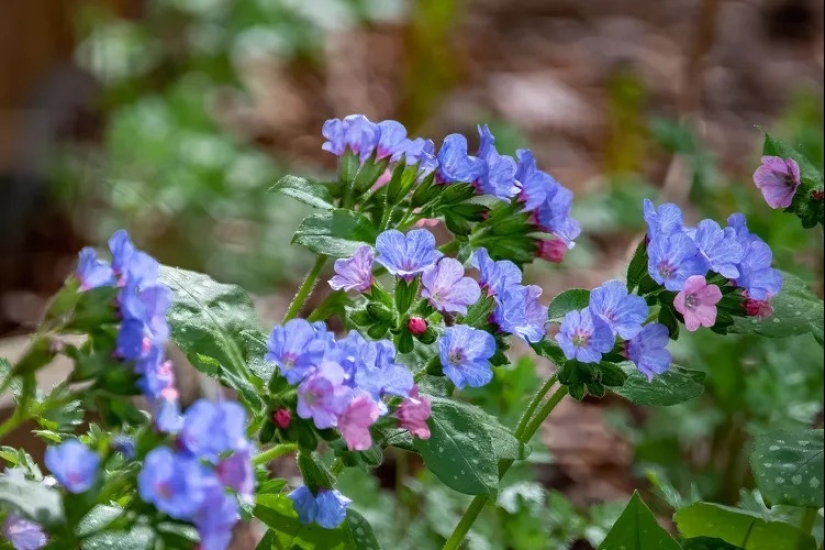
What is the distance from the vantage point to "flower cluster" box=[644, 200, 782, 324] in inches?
35.4

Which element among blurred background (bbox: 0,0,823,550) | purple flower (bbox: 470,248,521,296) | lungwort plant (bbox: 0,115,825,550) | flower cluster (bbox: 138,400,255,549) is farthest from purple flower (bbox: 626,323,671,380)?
flower cluster (bbox: 138,400,255,549)

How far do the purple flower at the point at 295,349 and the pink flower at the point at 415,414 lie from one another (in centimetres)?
8

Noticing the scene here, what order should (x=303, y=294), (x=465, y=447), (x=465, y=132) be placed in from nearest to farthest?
(x=465, y=447) < (x=303, y=294) < (x=465, y=132)

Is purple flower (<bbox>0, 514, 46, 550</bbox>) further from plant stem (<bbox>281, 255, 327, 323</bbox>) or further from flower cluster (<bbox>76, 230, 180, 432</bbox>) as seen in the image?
plant stem (<bbox>281, 255, 327, 323</bbox>)

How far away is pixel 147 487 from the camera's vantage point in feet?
2.21

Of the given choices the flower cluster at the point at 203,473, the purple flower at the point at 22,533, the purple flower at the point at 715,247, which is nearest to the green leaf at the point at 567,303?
the purple flower at the point at 715,247

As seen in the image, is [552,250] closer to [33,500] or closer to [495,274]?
[495,274]

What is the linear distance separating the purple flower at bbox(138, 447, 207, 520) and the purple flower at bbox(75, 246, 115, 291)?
0.49 feet

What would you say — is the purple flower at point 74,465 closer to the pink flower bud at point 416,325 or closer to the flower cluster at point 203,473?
the flower cluster at point 203,473

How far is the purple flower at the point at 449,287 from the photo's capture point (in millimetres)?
892

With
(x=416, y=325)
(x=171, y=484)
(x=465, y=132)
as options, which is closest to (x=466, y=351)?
(x=416, y=325)

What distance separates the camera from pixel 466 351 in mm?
872

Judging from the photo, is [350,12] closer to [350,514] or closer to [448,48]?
[448,48]

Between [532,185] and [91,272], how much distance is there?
388 mm
